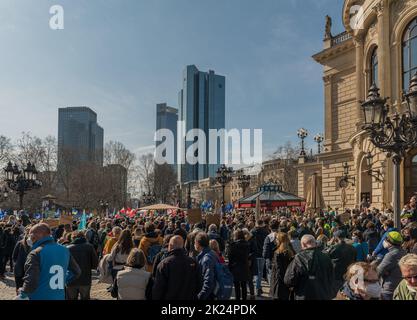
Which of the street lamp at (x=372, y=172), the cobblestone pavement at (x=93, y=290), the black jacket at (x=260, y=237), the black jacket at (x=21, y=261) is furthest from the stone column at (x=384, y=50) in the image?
the black jacket at (x=21, y=261)

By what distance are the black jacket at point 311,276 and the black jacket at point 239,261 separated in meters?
3.01

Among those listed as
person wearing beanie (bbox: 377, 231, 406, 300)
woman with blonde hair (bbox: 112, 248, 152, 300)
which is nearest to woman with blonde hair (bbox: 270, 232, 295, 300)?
person wearing beanie (bbox: 377, 231, 406, 300)

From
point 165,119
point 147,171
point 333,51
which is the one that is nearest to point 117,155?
point 147,171

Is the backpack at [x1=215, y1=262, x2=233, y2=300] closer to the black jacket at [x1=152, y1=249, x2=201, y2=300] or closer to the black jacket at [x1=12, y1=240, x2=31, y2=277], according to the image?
the black jacket at [x1=152, y1=249, x2=201, y2=300]

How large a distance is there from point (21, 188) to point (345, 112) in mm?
24600

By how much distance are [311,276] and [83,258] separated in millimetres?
4238

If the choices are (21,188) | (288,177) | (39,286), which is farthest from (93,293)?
(288,177)

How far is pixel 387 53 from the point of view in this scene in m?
23.3

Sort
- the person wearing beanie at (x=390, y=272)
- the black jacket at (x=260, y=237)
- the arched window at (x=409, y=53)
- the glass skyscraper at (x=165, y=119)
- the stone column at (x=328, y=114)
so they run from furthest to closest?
the glass skyscraper at (x=165, y=119), the stone column at (x=328, y=114), the arched window at (x=409, y=53), the black jacket at (x=260, y=237), the person wearing beanie at (x=390, y=272)

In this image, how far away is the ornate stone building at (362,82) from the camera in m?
22.3

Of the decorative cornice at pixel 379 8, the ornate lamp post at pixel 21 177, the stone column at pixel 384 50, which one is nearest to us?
the ornate lamp post at pixel 21 177

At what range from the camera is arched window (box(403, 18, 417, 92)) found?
2202cm

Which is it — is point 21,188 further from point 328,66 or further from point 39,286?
point 328,66

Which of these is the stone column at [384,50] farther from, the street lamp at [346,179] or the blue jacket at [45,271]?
the blue jacket at [45,271]
